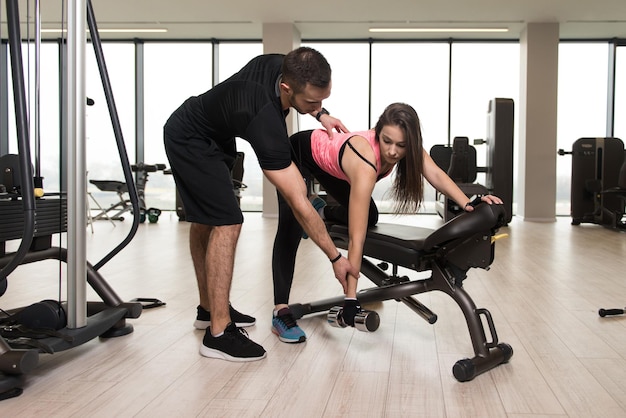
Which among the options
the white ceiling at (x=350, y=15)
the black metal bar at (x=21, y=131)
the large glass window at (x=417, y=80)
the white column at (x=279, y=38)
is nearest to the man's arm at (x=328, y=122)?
the black metal bar at (x=21, y=131)

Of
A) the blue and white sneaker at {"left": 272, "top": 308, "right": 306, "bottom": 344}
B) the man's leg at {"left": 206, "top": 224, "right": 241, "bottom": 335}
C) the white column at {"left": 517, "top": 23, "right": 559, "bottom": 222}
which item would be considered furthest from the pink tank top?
the white column at {"left": 517, "top": 23, "right": 559, "bottom": 222}

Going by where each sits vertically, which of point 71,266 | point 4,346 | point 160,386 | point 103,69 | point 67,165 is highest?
point 103,69

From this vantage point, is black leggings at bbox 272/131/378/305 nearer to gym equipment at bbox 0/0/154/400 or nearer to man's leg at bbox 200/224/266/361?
man's leg at bbox 200/224/266/361

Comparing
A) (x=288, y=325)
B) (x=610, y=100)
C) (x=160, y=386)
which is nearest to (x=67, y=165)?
(x=160, y=386)

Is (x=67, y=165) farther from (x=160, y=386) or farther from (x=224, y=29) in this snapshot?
(x=224, y=29)

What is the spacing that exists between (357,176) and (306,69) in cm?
38

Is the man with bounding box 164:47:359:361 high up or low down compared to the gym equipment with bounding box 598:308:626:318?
up

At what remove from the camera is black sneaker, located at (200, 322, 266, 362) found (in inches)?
73.5

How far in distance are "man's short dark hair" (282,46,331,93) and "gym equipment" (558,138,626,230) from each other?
571cm

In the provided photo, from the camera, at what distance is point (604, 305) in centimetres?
267

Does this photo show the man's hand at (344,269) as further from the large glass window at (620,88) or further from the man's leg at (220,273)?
the large glass window at (620,88)

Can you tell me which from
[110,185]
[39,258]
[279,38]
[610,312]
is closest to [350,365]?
[39,258]

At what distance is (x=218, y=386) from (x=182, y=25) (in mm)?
7192

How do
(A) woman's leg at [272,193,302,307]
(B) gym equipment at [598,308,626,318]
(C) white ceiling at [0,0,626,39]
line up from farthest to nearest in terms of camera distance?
(C) white ceiling at [0,0,626,39], (B) gym equipment at [598,308,626,318], (A) woman's leg at [272,193,302,307]
